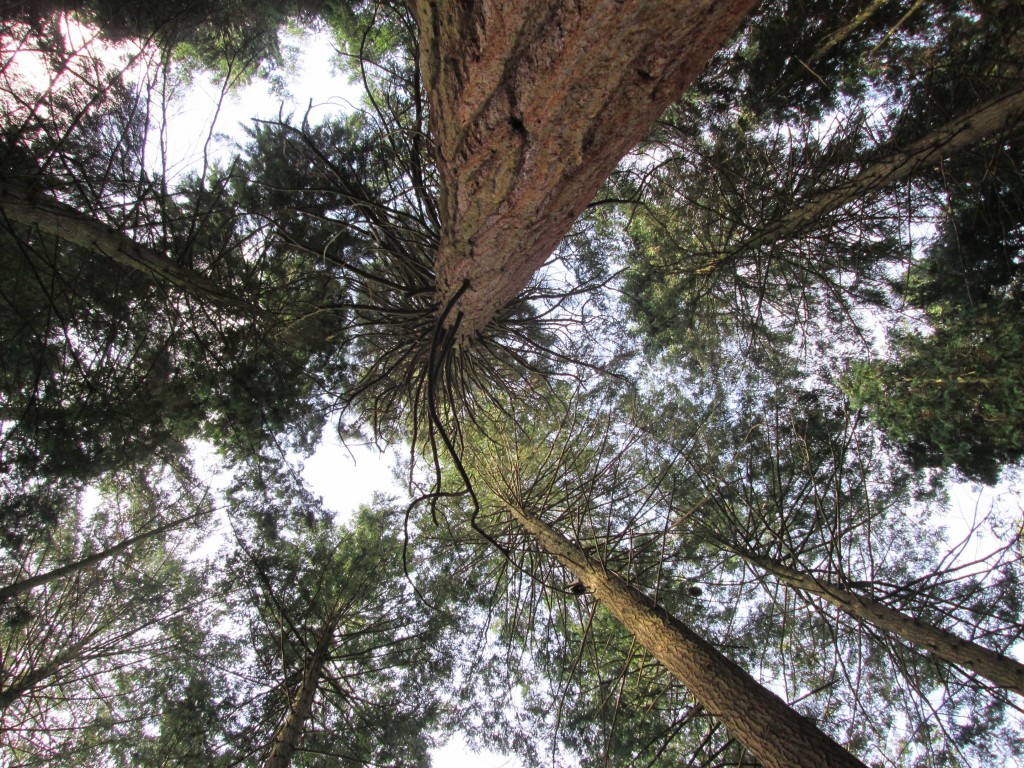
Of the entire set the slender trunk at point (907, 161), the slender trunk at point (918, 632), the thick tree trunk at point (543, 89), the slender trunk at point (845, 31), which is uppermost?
the slender trunk at point (845, 31)

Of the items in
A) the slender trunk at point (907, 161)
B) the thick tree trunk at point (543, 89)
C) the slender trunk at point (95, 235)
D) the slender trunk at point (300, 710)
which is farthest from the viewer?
the slender trunk at point (300, 710)

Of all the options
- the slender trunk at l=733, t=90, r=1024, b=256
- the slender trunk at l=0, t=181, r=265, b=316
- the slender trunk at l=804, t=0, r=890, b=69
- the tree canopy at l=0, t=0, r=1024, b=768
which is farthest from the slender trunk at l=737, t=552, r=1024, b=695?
the slender trunk at l=0, t=181, r=265, b=316

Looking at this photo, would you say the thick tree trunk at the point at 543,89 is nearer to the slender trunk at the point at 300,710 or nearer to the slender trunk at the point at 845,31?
the slender trunk at the point at 845,31

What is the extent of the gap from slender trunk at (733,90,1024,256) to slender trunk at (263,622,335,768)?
16.8 ft

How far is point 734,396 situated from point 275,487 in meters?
5.21

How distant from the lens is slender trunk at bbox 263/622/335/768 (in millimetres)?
3771

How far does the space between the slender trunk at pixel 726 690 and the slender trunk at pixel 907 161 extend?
2625 mm

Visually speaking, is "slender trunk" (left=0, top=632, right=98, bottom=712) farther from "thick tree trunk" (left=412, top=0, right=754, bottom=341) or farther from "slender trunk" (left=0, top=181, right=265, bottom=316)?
"thick tree trunk" (left=412, top=0, right=754, bottom=341)

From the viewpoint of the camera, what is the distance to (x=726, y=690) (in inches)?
95.8

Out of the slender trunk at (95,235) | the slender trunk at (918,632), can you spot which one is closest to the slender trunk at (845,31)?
the slender trunk at (918,632)

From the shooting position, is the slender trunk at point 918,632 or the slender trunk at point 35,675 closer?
the slender trunk at point 918,632

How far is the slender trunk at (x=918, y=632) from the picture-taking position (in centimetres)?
244

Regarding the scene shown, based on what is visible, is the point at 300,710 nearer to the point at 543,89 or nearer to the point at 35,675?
the point at 35,675

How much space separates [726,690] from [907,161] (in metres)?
3.36
